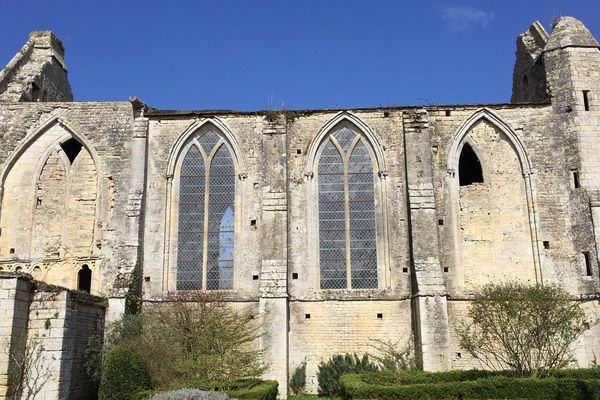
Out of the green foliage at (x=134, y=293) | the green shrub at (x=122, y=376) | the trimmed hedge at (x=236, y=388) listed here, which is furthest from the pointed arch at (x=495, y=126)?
the green shrub at (x=122, y=376)

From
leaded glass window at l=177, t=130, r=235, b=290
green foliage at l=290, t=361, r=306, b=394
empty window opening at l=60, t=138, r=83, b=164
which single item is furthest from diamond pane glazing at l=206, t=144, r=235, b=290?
empty window opening at l=60, t=138, r=83, b=164

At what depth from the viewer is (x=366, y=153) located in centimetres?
1886

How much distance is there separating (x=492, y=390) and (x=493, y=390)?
0.02 meters

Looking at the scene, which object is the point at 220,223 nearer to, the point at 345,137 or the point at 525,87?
the point at 345,137

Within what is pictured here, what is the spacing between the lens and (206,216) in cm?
1848

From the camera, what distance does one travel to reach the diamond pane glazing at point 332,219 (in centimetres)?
1781

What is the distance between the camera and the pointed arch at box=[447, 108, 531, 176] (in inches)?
723

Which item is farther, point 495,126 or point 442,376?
point 495,126

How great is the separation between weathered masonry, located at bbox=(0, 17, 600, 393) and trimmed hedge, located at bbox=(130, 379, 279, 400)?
3181 mm

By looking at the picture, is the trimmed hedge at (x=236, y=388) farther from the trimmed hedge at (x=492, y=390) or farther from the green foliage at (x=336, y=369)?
the green foliage at (x=336, y=369)

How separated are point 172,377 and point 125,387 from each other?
4.24 ft

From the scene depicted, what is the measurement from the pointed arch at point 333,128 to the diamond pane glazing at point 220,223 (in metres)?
2.60

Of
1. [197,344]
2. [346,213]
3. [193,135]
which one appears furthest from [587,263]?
[193,135]

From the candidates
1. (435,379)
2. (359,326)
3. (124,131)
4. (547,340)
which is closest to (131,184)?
(124,131)
